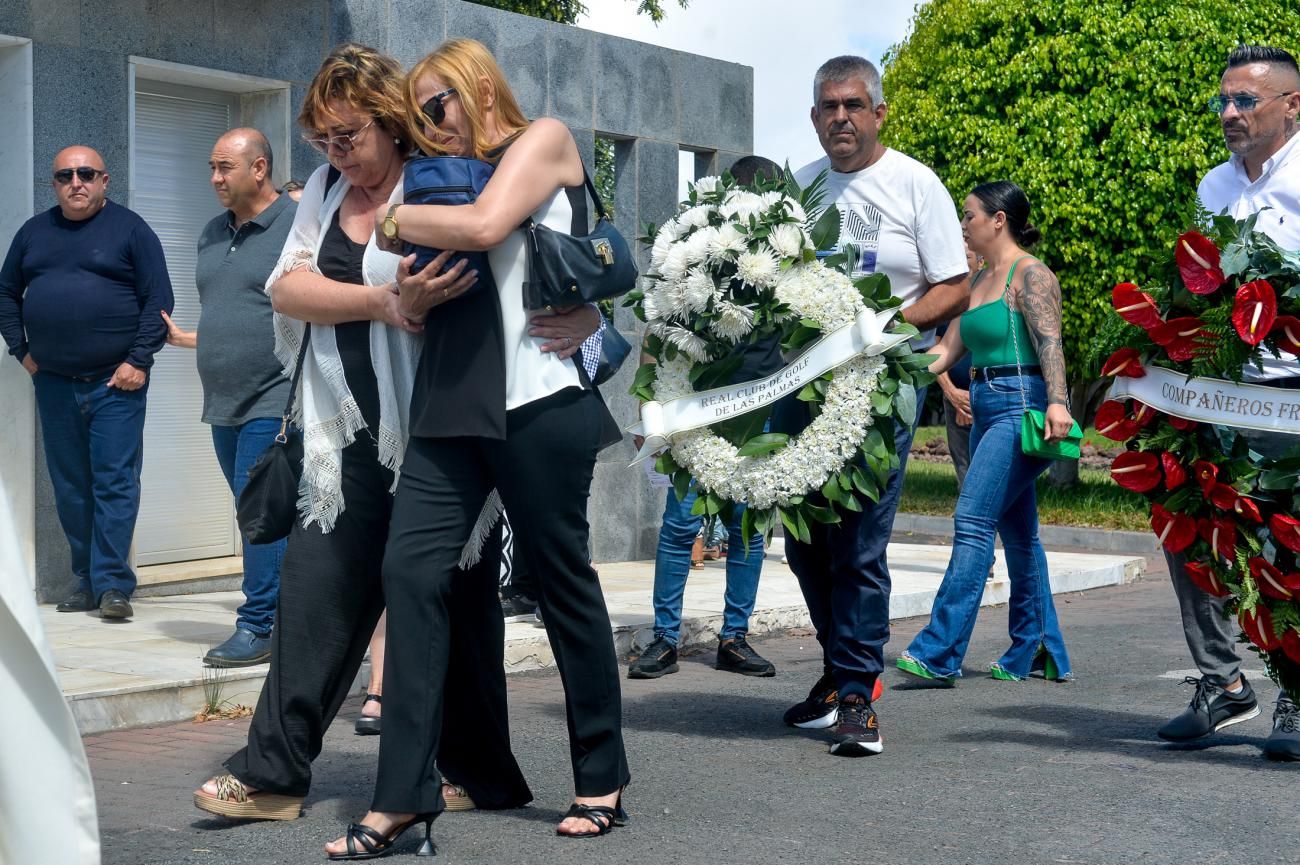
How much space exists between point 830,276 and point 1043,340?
6.44 ft

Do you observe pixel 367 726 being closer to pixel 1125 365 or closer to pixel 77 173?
pixel 1125 365

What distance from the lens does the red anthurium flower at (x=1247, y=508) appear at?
5141 mm

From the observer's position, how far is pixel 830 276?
218 inches

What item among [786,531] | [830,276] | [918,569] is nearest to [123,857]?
[786,531]

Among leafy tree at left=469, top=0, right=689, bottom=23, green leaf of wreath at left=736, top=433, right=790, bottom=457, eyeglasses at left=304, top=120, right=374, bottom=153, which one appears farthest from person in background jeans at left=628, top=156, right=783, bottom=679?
leafy tree at left=469, top=0, right=689, bottom=23

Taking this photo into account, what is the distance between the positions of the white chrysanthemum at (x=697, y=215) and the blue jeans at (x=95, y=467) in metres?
3.64

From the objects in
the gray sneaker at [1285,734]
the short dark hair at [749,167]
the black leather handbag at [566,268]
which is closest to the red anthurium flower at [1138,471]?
the gray sneaker at [1285,734]

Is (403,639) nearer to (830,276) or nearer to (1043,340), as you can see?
(830,276)

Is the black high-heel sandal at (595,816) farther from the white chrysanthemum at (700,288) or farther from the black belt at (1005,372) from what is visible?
the black belt at (1005,372)

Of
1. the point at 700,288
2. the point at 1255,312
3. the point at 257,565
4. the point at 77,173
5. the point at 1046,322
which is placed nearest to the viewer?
the point at 1255,312

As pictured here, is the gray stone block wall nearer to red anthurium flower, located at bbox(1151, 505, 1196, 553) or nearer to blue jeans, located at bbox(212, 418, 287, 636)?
blue jeans, located at bbox(212, 418, 287, 636)

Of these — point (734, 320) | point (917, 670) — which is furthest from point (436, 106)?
point (917, 670)

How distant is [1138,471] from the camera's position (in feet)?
17.6

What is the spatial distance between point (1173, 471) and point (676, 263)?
1772 mm
